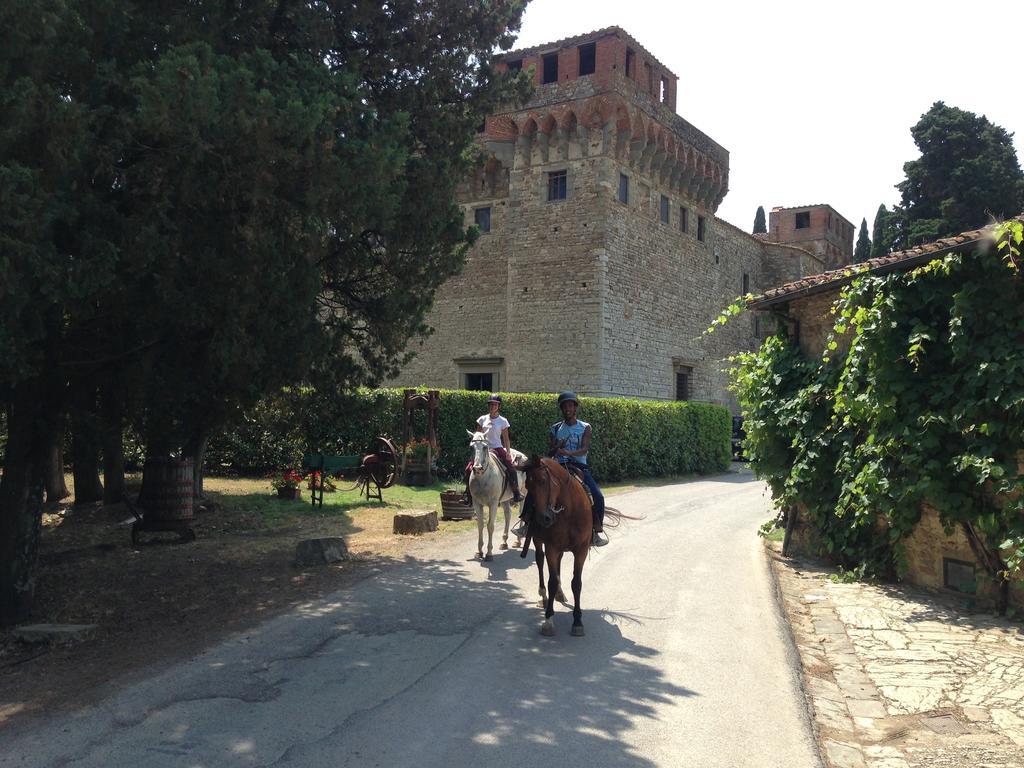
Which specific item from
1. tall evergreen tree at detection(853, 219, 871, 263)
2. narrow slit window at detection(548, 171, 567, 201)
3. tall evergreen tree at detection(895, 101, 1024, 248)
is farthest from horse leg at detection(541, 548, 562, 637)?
tall evergreen tree at detection(853, 219, 871, 263)

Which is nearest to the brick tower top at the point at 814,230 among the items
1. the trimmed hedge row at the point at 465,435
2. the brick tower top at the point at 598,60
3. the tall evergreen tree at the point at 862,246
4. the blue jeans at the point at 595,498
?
the tall evergreen tree at the point at 862,246

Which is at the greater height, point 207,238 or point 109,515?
point 207,238

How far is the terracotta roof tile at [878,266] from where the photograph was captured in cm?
825

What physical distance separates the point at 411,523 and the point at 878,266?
8.21 m

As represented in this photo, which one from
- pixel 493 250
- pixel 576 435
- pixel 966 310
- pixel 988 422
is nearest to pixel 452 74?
pixel 576 435

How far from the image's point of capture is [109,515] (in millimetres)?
15000

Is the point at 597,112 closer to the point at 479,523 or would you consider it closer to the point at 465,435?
the point at 465,435

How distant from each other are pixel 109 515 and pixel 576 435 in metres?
10.9

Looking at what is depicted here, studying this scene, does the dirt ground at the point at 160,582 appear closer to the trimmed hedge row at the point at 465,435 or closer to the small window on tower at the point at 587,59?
the trimmed hedge row at the point at 465,435

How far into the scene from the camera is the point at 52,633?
7219mm

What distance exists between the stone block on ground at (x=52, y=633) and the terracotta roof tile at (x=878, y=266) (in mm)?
9283

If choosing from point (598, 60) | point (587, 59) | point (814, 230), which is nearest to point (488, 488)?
point (598, 60)

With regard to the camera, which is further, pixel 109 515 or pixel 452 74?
pixel 109 515

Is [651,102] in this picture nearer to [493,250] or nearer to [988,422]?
[493,250]
